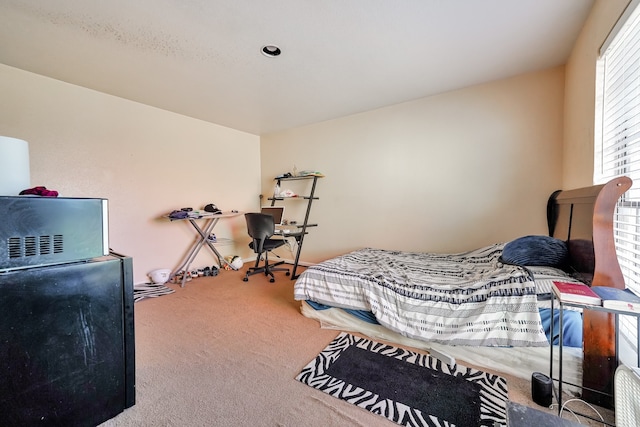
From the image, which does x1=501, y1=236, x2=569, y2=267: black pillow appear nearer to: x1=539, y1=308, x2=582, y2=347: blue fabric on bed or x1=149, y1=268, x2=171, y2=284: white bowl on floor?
x1=539, y1=308, x2=582, y2=347: blue fabric on bed

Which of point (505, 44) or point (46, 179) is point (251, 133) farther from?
point (505, 44)

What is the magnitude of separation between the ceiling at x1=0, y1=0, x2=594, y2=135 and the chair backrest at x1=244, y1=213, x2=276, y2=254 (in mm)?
1467

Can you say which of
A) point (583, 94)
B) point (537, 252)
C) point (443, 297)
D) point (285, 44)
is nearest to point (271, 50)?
point (285, 44)

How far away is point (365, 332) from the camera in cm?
199

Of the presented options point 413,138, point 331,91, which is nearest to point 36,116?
point 331,91

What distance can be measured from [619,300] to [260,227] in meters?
3.07

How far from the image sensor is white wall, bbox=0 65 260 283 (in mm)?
2525

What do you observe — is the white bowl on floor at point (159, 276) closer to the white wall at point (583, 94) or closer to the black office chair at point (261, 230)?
the black office chair at point (261, 230)

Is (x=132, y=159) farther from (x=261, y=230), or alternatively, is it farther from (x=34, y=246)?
(x=34, y=246)

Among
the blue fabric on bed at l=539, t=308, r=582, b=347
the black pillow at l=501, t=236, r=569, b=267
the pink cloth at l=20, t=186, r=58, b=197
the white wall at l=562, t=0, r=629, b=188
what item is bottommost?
the blue fabric on bed at l=539, t=308, r=582, b=347

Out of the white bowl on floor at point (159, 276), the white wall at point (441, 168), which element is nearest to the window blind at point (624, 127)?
the white wall at point (441, 168)

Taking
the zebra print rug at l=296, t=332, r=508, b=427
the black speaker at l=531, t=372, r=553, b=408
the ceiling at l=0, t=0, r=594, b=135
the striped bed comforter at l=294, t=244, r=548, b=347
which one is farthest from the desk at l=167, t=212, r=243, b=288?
the black speaker at l=531, t=372, r=553, b=408

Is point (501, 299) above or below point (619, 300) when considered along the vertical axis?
below

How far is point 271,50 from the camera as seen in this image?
6.86 feet
